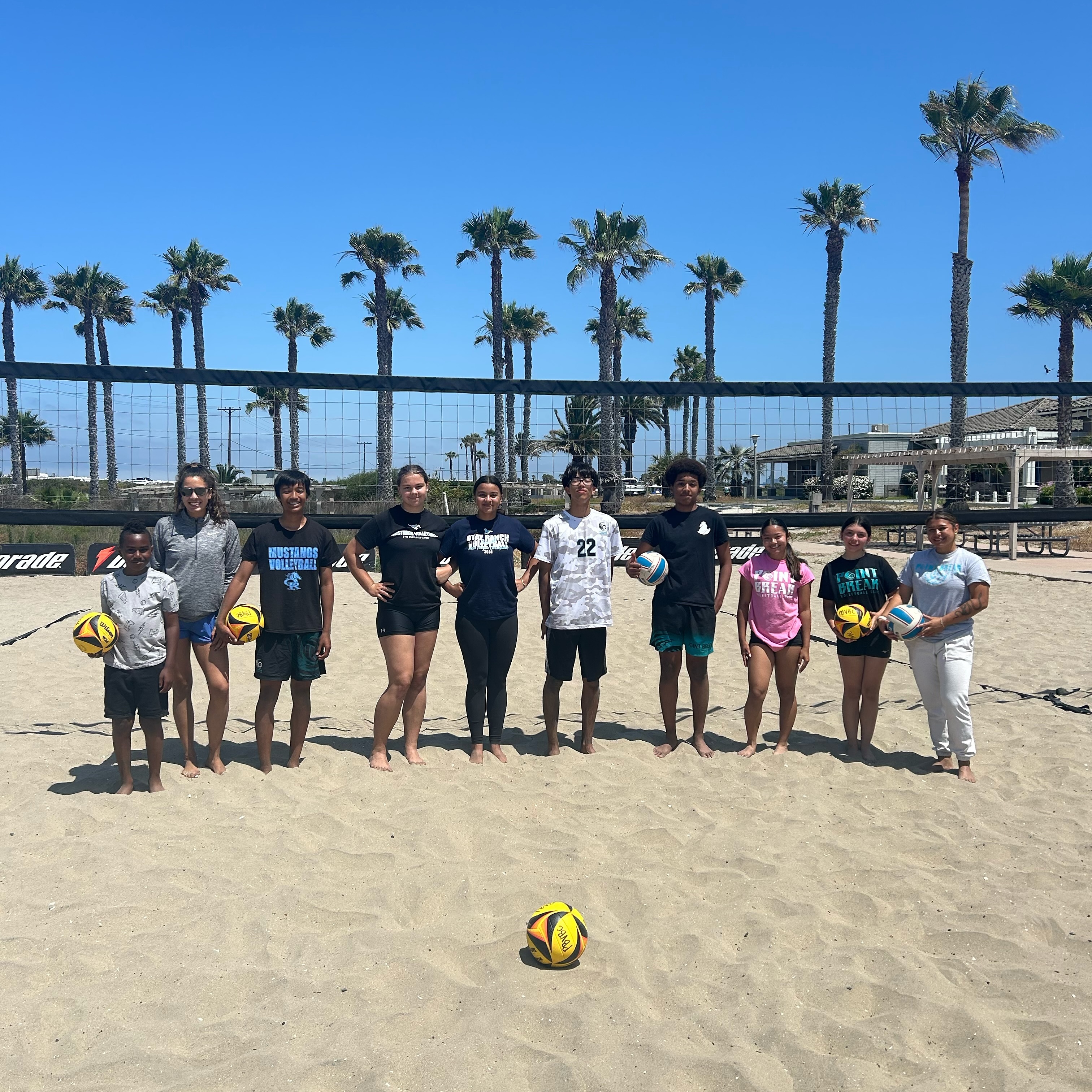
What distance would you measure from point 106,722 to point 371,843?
2525 millimetres

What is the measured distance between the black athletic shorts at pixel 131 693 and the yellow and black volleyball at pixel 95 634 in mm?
134

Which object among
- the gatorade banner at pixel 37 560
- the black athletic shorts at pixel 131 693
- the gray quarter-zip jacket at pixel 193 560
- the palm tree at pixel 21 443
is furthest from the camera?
the gatorade banner at pixel 37 560

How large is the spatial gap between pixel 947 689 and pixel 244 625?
333 cm

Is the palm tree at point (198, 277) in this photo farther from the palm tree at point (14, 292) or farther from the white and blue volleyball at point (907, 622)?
the white and blue volleyball at point (907, 622)

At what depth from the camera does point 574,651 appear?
4656 mm

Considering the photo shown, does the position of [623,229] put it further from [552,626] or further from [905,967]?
[905,967]

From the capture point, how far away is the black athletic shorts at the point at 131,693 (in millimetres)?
3789

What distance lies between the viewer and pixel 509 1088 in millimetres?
2115

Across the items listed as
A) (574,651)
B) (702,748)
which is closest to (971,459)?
(702,748)

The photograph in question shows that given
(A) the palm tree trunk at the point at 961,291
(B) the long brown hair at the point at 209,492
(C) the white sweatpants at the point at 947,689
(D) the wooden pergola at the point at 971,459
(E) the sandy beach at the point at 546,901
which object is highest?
(A) the palm tree trunk at the point at 961,291

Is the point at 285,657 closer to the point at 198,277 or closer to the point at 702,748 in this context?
the point at 702,748

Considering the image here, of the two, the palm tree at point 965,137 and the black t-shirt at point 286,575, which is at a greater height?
the palm tree at point 965,137

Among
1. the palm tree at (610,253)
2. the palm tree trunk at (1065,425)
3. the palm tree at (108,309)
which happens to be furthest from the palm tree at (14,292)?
the palm tree trunk at (1065,425)

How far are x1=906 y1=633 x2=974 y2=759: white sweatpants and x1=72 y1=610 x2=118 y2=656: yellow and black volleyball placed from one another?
3.64 metres
